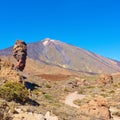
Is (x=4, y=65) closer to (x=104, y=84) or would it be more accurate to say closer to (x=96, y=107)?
(x=96, y=107)

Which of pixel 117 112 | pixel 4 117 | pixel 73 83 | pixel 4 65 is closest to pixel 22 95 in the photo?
pixel 4 117

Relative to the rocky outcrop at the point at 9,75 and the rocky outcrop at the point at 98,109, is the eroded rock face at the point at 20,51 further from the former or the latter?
the rocky outcrop at the point at 98,109

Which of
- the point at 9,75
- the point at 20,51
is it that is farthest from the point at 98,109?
the point at 20,51

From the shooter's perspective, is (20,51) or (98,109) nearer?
(98,109)

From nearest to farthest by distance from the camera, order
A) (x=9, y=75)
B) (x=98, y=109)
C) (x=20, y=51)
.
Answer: (x=98, y=109) → (x=9, y=75) → (x=20, y=51)

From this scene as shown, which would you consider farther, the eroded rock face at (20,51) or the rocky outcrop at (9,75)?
the eroded rock face at (20,51)

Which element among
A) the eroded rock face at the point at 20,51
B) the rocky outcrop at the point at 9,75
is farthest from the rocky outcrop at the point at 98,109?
the eroded rock face at the point at 20,51

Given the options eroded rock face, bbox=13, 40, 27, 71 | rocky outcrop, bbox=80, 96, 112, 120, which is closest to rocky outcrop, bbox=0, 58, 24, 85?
rocky outcrop, bbox=80, 96, 112, 120

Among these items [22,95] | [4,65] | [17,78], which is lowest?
[22,95]

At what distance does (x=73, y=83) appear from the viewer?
78.4m

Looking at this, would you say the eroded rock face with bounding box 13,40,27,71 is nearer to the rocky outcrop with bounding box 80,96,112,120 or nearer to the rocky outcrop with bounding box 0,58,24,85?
the rocky outcrop with bounding box 0,58,24,85

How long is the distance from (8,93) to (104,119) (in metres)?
7.79

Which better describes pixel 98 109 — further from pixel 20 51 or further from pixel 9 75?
pixel 20 51

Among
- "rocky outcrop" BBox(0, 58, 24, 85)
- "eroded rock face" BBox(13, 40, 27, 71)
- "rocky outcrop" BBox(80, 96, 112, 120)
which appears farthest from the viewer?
"eroded rock face" BBox(13, 40, 27, 71)
